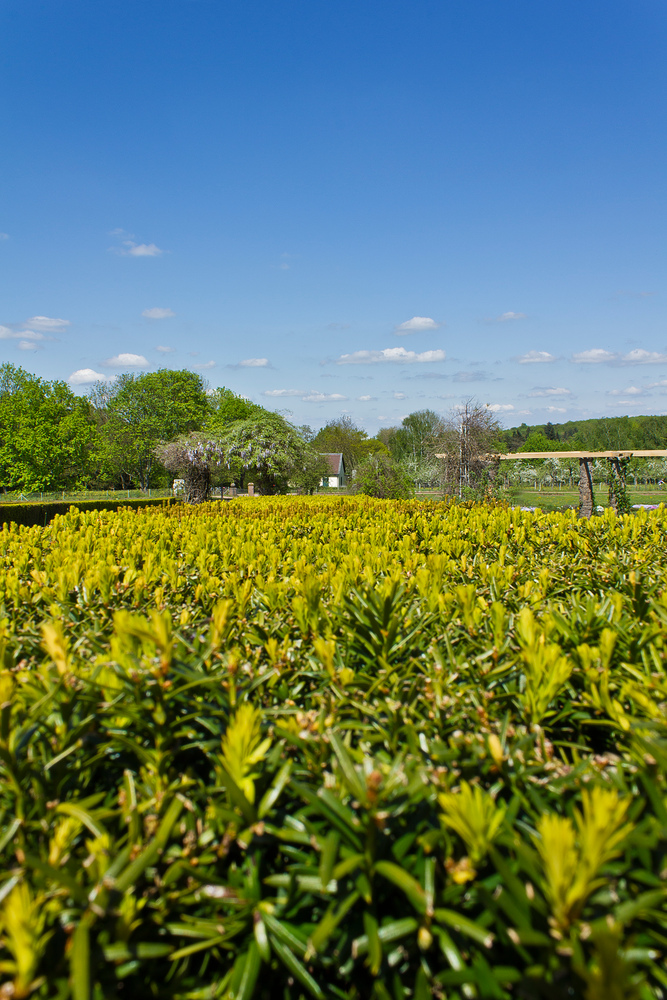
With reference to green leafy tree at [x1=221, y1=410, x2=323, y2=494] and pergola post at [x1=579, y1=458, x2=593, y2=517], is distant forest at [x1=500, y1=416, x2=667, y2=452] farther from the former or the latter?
pergola post at [x1=579, y1=458, x2=593, y2=517]

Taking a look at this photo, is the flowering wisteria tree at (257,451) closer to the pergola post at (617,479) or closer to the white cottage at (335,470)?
the pergola post at (617,479)

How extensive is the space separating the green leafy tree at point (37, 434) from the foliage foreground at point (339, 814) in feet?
174

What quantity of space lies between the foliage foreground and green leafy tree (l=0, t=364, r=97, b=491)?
52.9 metres

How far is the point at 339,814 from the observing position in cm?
97

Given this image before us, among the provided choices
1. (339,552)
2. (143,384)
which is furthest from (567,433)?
(339,552)

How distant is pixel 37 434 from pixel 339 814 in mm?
54888

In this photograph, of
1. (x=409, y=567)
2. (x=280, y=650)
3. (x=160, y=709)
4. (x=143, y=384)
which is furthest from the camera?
(x=143, y=384)

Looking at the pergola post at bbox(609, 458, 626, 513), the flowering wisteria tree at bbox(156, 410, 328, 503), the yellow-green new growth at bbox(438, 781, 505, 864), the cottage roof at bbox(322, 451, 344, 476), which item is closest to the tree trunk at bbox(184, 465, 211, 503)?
the flowering wisteria tree at bbox(156, 410, 328, 503)

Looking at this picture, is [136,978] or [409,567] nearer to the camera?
[136,978]

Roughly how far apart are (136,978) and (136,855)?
168mm

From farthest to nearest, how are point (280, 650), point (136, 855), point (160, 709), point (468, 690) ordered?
point (280, 650)
point (468, 690)
point (160, 709)
point (136, 855)

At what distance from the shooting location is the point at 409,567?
2881mm

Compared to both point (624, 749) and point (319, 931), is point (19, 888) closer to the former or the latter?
point (319, 931)

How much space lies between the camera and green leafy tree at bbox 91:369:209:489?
6278 cm
